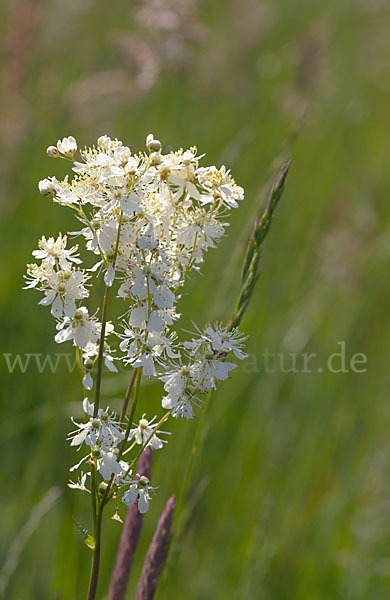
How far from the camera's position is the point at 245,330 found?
125 inches

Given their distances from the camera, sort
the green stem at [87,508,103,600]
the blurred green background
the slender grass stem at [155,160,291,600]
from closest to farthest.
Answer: the green stem at [87,508,103,600] < the slender grass stem at [155,160,291,600] < the blurred green background

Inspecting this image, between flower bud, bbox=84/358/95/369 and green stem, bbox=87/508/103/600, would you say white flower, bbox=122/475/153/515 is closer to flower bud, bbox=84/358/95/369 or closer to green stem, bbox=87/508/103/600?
green stem, bbox=87/508/103/600

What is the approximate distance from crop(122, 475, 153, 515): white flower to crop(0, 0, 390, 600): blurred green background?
1.38ft

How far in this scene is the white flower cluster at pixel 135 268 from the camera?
1322 mm

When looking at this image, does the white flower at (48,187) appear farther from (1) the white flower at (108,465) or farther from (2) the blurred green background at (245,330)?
(2) the blurred green background at (245,330)

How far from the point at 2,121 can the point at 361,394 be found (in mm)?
3017

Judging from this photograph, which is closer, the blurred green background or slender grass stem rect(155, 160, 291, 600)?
slender grass stem rect(155, 160, 291, 600)

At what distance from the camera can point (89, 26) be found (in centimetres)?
747

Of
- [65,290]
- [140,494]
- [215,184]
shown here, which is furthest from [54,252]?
[140,494]

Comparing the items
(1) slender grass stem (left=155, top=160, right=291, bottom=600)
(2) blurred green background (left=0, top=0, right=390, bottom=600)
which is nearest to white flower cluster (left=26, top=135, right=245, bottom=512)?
(1) slender grass stem (left=155, top=160, right=291, bottom=600)

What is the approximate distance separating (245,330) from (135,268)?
1.89 meters

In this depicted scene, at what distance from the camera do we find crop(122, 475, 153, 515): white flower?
4.40 ft

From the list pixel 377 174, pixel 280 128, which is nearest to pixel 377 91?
pixel 377 174

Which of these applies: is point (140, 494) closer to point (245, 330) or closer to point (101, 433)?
point (101, 433)
